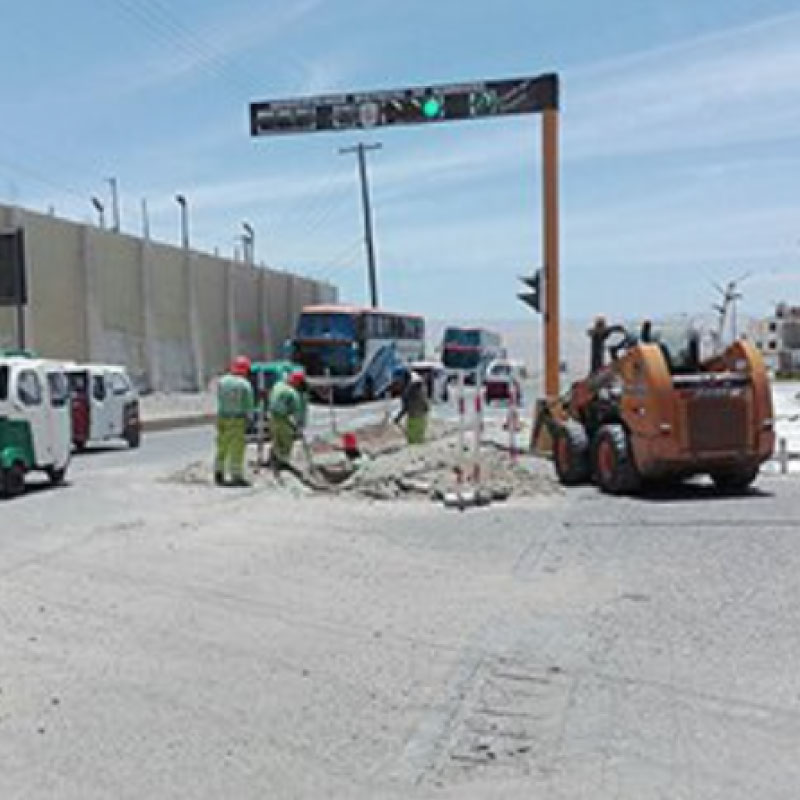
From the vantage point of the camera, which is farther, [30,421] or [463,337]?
[463,337]

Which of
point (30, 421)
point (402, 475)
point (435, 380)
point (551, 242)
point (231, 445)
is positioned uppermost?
point (551, 242)

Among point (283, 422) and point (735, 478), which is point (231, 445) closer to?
point (283, 422)

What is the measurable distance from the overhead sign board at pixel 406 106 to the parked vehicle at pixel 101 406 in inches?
233

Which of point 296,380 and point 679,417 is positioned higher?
A: point 296,380

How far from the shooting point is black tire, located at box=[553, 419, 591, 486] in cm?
1806

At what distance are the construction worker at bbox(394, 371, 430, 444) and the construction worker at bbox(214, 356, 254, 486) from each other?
Answer: 251 inches

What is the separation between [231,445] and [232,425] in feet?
0.96

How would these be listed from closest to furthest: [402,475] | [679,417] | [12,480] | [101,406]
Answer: [679,417]
[12,480]
[402,475]
[101,406]

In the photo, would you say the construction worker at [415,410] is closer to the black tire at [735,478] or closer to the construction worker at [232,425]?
the construction worker at [232,425]

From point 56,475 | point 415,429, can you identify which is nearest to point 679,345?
point 415,429

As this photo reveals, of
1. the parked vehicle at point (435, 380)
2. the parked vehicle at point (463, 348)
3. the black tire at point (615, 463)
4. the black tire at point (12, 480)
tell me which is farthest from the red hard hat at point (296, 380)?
the parked vehicle at point (463, 348)

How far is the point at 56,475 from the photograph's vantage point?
1880cm

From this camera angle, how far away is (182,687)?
22.7 ft

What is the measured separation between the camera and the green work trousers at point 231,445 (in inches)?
701
